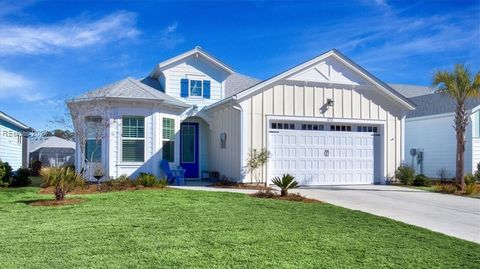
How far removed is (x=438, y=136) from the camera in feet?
71.2

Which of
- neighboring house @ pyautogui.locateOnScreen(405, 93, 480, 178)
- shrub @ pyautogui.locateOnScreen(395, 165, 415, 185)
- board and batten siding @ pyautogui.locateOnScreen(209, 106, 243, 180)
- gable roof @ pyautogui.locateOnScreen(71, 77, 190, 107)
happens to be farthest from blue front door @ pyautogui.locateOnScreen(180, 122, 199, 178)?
neighboring house @ pyautogui.locateOnScreen(405, 93, 480, 178)

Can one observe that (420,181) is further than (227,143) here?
A: Yes

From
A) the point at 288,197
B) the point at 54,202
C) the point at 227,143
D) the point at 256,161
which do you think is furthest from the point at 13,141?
the point at 288,197

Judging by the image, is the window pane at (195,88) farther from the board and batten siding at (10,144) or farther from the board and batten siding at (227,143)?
the board and batten siding at (10,144)

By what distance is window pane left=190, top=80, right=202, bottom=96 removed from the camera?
63.3ft

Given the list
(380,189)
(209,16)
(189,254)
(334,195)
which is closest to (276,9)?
(209,16)

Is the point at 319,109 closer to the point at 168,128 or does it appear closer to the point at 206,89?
the point at 206,89

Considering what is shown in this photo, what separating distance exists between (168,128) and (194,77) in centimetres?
347

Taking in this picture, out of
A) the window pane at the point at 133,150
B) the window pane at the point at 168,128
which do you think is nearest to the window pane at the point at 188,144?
the window pane at the point at 168,128

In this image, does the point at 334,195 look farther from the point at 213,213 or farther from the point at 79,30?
the point at 79,30

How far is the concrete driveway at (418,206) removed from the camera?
868cm

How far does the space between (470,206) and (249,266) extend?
8675 millimetres

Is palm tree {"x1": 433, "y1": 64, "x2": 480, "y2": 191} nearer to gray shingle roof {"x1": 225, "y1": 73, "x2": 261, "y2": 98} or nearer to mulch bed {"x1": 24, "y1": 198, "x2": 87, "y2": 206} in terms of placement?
gray shingle roof {"x1": 225, "y1": 73, "x2": 261, "y2": 98}

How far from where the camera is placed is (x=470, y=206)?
11570 mm
